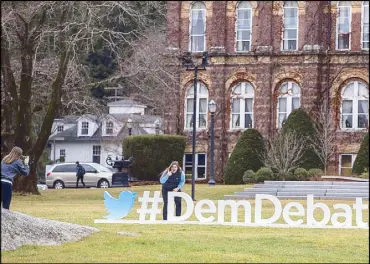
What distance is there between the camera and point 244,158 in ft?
168

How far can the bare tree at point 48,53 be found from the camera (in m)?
39.1

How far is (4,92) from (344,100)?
818 inches

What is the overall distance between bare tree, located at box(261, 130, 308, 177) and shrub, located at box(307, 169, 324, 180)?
100 centimetres

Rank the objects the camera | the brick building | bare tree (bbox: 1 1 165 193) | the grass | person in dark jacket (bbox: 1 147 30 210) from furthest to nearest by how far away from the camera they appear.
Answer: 1. the brick building
2. the camera
3. bare tree (bbox: 1 1 165 193)
4. person in dark jacket (bbox: 1 147 30 210)
5. the grass

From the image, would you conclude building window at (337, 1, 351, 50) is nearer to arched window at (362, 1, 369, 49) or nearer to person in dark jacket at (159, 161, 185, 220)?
arched window at (362, 1, 369, 49)

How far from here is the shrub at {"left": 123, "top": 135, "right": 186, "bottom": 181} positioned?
184 ft

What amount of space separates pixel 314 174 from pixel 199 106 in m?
11.8

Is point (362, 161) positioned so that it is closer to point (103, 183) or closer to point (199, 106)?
point (199, 106)

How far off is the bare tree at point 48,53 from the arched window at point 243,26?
14.3 meters

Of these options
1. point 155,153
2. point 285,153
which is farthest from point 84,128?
point 285,153

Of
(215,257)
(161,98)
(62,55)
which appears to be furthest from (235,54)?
(215,257)

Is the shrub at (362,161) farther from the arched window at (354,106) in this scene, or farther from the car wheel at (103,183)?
the car wheel at (103,183)

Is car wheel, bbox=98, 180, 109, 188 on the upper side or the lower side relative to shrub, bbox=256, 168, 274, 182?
lower

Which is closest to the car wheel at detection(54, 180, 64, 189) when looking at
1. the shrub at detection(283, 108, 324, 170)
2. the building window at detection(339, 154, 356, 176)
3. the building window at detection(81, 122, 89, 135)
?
the shrub at detection(283, 108, 324, 170)
